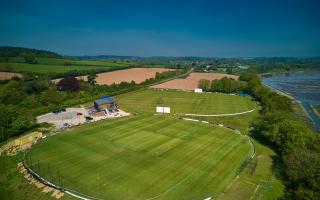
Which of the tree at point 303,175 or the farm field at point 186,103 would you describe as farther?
the farm field at point 186,103

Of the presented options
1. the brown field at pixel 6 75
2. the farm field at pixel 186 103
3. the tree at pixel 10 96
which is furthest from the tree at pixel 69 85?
the brown field at pixel 6 75

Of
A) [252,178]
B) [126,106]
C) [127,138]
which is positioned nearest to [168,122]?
[127,138]

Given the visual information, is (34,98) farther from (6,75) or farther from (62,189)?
(62,189)

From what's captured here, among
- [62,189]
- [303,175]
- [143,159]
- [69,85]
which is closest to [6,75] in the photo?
[69,85]

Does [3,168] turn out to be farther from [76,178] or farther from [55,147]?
[76,178]

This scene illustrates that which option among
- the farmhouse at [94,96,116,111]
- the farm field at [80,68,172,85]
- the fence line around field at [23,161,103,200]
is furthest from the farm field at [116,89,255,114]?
the fence line around field at [23,161,103,200]

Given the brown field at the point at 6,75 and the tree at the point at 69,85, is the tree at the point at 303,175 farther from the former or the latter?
the brown field at the point at 6,75
